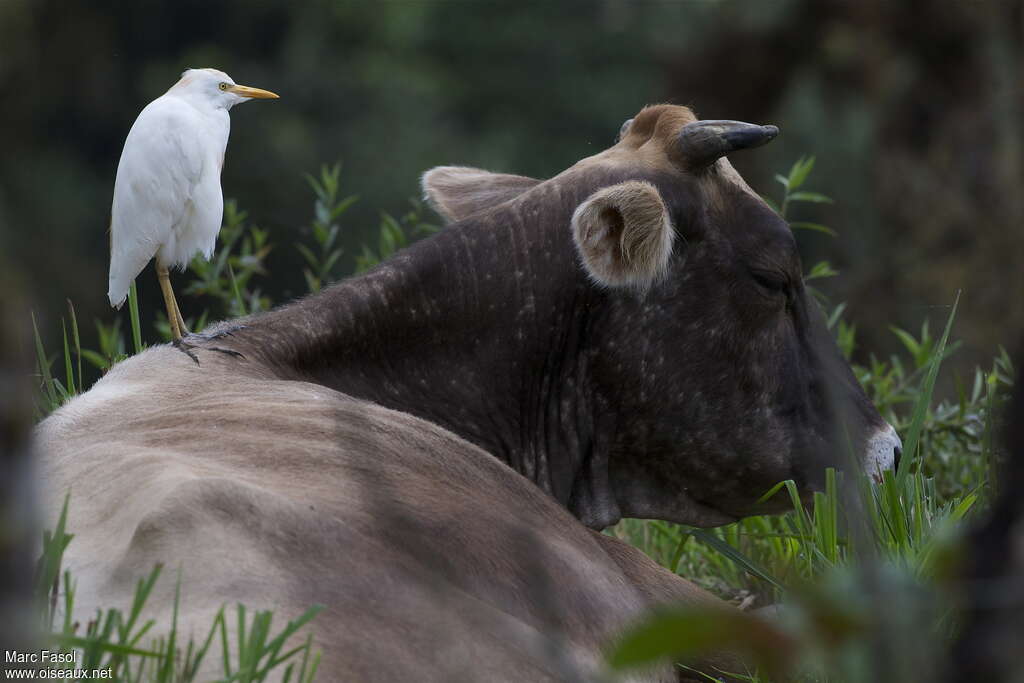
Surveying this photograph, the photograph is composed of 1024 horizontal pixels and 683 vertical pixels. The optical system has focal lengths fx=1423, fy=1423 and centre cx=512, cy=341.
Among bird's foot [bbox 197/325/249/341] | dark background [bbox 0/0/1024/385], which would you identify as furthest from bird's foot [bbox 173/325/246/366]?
dark background [bbox 0/0/1024/385]

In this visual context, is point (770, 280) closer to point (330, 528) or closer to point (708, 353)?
point (708, 353)

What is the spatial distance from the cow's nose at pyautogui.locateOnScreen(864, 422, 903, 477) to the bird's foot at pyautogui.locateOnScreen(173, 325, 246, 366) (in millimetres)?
1531

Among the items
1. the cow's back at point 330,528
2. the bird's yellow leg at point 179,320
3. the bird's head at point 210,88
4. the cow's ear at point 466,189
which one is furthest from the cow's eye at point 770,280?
the bird's head at point 210,88

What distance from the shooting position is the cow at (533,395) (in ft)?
8.03

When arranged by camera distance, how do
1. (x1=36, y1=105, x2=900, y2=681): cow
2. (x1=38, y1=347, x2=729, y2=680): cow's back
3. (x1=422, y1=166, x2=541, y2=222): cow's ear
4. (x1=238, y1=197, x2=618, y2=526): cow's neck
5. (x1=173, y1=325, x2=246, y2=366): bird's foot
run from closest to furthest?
(x1=38, y1=347, x2=729, y2=680): cow's back, (x1=36, y1=105, x2=900, y2=681): cow, (x1=173, y1=325, x2=246, y2=366): bird's foot, (x1=238, y1=197, x2=618, y2=526): cow's neck, (x1=422, y1=166, x2=541, y2=222): cow's ear

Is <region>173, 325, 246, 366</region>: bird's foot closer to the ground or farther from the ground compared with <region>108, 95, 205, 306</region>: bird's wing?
closer to the ground

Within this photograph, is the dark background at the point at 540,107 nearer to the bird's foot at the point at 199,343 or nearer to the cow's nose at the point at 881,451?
the bird's foot at the point at 199,343

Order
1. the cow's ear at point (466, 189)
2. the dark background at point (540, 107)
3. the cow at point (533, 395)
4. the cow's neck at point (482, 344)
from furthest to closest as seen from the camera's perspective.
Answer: the dark background at point (540, 107) → the cow's ear at point (466, 189) → the cow's neck at point (482, 344) → the cow at point (533, 395)

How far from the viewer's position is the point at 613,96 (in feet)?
83.5

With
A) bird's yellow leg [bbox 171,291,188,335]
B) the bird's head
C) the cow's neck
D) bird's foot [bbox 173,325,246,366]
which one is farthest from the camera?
the bird's head

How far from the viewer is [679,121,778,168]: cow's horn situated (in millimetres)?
3488

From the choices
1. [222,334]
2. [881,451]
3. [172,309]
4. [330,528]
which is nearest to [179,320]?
[172,309]

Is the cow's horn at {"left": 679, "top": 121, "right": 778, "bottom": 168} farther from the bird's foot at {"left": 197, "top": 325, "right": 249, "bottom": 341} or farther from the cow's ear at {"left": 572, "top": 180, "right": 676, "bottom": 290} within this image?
the bird's foot at {"left": 197, "top": 325, "right": 249, "bottom": 341}

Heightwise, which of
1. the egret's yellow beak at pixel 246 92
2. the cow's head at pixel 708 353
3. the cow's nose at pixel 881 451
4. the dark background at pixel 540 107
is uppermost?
the egret's yellow beak at pixel 246 92
